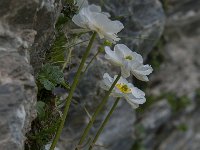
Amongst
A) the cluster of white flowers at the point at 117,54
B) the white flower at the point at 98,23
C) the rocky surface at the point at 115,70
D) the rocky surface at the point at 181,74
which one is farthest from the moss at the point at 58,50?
the rocky surface at the point at 181,74

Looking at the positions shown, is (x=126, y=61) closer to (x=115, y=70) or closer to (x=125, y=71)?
(x=125, y=71)

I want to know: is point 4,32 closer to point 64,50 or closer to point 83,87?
point 64,50

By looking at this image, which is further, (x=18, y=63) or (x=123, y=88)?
(x=123, y=88)

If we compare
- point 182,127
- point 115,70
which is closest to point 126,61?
point 115,70

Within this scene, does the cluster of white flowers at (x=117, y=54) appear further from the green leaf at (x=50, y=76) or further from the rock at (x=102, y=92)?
the rock at (x=102, y=92)

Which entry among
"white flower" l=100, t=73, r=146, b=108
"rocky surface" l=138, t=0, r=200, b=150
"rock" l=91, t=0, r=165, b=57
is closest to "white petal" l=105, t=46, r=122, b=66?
"white flower" l=100, t=73, r=146, b=108

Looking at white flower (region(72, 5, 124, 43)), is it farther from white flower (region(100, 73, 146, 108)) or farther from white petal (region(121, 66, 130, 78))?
white flower (region(100, 73, 146, 108))
